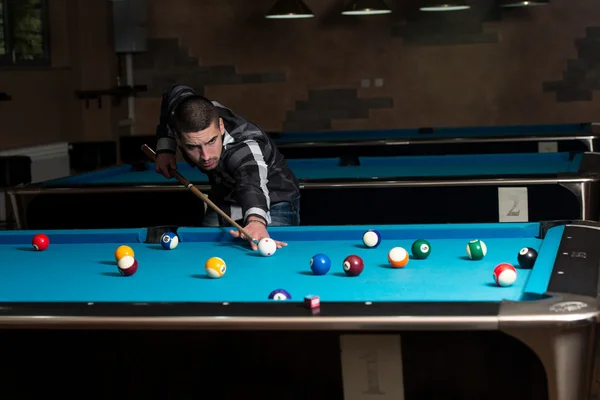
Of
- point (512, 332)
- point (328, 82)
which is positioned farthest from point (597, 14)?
point (512, 332)

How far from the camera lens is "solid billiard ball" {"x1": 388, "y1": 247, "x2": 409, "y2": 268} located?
2297 mm

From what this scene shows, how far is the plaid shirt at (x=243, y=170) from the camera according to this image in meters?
3.13

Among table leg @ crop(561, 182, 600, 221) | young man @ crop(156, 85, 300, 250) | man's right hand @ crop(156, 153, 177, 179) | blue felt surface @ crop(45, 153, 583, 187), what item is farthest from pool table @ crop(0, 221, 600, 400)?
blue felt surface @ crop(45, 153, 583, 187)

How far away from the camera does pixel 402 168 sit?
4629 mm

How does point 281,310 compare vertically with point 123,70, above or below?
below

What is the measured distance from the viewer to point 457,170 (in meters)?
4.43

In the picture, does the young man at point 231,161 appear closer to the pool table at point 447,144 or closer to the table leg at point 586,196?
the table leg at point 586,196

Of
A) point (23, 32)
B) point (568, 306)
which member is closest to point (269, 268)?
point (568, 306)

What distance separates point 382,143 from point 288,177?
2.10 metres

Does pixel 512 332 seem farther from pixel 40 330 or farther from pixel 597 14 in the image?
pixel 597 14

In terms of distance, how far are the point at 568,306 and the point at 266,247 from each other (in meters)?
0.96

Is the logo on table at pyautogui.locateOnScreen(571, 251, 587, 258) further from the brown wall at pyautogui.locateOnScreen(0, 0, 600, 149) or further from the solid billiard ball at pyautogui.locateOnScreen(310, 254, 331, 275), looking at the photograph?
the brown wall at pyautogui.locateOnScreen(0, 0, 600, 149)

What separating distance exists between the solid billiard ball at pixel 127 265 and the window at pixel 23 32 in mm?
4985

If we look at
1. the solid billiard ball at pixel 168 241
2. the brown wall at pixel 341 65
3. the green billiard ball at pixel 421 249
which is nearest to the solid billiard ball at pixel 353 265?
the green billiard ball at pixel 421 249
